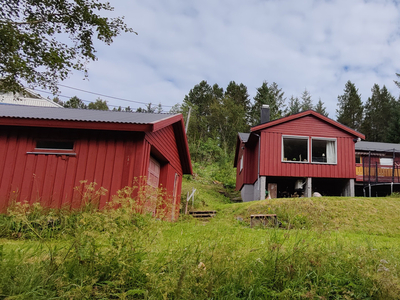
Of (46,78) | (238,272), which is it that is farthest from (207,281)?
(46,78)

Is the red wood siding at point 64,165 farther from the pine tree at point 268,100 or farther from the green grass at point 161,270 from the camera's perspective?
the pine tree at point 268,100

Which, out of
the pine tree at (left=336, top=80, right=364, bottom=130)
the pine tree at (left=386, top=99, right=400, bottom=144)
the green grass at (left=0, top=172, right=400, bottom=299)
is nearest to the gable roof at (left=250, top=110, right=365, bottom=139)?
the green grass at (left=0, top=172, right=400, bottom=299)

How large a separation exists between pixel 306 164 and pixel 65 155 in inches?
459

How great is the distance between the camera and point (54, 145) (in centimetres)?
722

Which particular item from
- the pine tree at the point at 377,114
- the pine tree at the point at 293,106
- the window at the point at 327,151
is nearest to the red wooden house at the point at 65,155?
the window at the point at 327,151

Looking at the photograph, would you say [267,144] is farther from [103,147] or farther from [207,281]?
[207,281]

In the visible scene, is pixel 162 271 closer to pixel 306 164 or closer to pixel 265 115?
pixel 306 164

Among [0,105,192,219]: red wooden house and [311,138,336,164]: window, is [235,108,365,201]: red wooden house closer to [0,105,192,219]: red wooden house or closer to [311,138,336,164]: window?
[311,138,336,164]: window

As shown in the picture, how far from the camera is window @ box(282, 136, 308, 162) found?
15266 mm

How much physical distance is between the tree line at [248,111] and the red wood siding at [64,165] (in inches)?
823

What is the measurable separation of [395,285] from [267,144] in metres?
12.4

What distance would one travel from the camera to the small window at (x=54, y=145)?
7.20m

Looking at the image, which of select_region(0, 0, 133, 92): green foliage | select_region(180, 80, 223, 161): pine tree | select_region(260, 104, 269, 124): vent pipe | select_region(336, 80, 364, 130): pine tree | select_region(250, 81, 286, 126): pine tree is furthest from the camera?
select_region(336, 80, 364, 130): pine tree

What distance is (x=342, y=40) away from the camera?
1220cm
